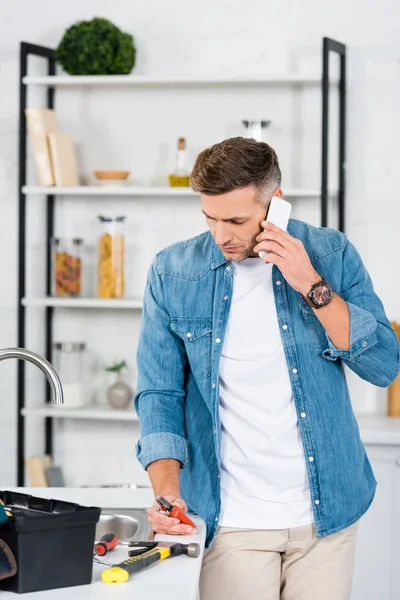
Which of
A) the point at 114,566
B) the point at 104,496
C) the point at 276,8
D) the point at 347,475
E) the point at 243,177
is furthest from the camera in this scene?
the point at 276,8

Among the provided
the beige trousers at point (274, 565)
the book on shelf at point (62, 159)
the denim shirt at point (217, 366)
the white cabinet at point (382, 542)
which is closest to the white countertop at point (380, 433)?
the white cabinet at point (382, 542)

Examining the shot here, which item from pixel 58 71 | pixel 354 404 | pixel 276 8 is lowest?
pixel 354 404

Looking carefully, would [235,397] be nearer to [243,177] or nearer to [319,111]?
[243,177]

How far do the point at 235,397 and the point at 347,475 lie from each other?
0.30m

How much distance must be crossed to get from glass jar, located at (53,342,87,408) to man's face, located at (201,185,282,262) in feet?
5.75

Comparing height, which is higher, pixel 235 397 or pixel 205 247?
pixel 205 247

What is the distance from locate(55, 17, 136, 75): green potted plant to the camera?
3246 mm

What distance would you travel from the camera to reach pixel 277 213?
5.54 feet

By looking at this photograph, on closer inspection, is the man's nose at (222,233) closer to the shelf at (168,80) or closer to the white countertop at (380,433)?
the white countertop at (380,433)

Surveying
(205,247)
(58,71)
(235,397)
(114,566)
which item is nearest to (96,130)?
(58,71)

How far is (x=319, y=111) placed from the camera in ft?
11.2

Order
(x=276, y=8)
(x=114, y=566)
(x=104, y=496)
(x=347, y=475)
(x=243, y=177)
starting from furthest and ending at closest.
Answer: (x=276, y=8) < (x=104, y=496) < (x=347, y=475) < (x=243, y=177) < (x=114, y=566)

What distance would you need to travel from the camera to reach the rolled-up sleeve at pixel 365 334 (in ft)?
5.53

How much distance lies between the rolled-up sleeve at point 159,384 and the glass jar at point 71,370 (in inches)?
61.3
